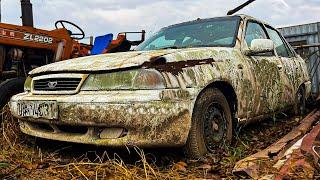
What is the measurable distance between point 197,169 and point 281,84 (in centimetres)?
229

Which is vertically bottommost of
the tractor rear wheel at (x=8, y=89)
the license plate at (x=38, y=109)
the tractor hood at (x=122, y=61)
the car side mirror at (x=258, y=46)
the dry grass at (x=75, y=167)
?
the dry grass at (x=75, y=167)

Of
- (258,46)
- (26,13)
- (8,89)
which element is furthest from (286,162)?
(26,13)

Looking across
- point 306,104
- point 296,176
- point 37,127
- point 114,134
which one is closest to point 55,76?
point 37,127

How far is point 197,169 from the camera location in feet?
10.3

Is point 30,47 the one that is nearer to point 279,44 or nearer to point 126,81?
point 126,81

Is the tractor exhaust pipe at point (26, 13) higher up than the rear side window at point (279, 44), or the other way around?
the tractor exhaust pipe at point (26, 13)

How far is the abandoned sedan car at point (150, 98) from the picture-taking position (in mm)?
3039

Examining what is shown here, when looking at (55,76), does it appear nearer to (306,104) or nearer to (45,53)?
(45,53)

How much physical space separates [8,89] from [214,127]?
251cm

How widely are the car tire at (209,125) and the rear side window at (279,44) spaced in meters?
1.98

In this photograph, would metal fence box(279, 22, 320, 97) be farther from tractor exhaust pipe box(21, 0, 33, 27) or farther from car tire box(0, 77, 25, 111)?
car tire box(0, 77, 25, 111)

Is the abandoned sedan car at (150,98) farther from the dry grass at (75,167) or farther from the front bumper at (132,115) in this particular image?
the dry grass at (75,167)

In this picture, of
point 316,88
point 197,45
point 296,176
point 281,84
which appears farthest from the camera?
point 316,88

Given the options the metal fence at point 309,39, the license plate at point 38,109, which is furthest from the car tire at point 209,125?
the metal fence at point 309,39
